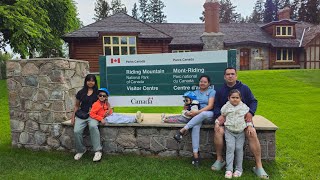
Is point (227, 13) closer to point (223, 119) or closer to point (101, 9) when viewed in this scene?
point (101, 9)

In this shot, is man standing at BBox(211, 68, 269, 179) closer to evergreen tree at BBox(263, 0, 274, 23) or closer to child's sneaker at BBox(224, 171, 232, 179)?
child's sneaker at BBox(224, 171, 232, 179)

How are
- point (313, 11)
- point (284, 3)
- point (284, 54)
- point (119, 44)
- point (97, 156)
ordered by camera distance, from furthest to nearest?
point (284, 3) < point (313, 11) < point (284, 54) < point (119, 44) < point (97, 156)

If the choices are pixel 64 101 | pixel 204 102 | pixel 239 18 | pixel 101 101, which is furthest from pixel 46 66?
pixel 239 18

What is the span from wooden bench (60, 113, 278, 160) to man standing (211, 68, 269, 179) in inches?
13.0

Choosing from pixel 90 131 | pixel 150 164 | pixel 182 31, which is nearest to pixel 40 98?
pixel 90 131

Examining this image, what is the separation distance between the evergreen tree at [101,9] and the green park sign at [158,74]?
4632 centimetres

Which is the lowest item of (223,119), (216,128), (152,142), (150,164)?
(150,164)

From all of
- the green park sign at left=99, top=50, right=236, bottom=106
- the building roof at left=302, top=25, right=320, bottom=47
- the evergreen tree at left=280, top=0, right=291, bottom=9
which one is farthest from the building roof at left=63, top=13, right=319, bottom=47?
the evergreen tree at left=280, top=0, right=291, bottom=9

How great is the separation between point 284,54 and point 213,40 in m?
7.79

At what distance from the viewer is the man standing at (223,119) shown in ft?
12.3

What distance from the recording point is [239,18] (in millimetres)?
67125

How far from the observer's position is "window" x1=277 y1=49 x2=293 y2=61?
25797 mm

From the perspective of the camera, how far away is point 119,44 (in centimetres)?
1962

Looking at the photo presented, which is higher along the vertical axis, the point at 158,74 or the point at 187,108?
the point at 158,74
